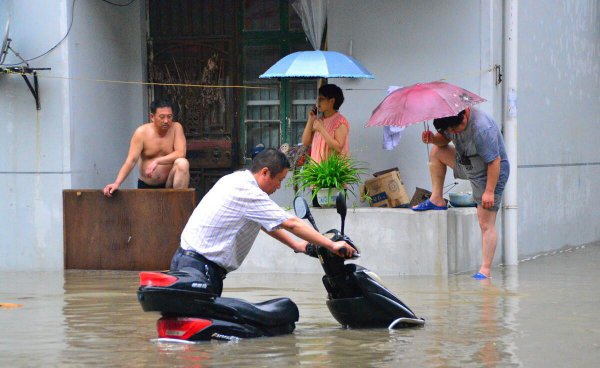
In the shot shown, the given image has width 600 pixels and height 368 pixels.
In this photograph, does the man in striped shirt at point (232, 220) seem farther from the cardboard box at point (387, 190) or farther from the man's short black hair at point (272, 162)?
the cardboard box at point (387, 190)

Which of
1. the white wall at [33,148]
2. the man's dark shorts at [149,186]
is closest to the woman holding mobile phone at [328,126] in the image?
the man's dark shorts at [149,186]

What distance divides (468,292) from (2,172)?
18.4 ft

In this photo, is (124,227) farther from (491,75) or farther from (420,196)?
(491,75)

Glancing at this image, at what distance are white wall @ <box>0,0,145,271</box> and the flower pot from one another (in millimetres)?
2854

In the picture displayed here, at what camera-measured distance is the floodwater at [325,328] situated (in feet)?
23.5

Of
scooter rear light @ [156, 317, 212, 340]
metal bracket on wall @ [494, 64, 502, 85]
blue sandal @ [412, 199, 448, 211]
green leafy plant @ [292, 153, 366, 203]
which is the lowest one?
scooter rear light @ [156, 317, 212, 340]

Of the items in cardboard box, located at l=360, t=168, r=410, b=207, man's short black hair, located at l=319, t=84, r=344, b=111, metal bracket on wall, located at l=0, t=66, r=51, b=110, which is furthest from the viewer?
metal bracket on wall, located at l=0, t=66, r=51, b=110

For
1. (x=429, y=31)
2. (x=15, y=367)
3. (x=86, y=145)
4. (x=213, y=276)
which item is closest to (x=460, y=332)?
(x=213, y=276)

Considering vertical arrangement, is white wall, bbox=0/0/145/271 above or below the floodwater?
above

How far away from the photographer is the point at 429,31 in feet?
41.2

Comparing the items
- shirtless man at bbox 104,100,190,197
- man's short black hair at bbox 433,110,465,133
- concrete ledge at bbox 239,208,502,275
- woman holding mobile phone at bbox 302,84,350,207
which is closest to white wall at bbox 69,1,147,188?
shirtless man at bbox 104,100,190,197

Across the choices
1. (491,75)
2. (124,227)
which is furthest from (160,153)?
(491,75)

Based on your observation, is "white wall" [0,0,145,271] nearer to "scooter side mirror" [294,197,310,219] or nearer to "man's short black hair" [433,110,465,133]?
"man's short black hair" [433,110,465,133]

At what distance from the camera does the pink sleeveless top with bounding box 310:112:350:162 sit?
1224cm
